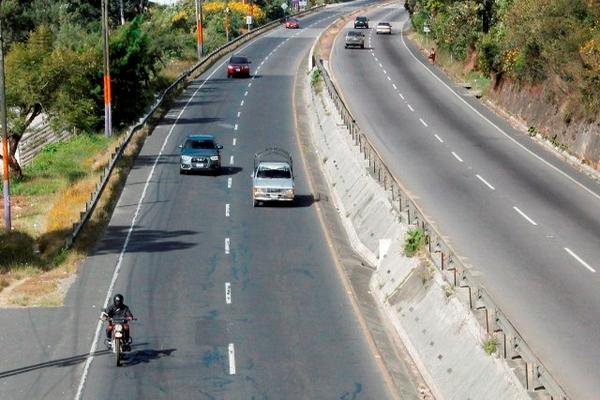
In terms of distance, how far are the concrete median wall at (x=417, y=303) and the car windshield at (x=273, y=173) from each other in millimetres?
2458

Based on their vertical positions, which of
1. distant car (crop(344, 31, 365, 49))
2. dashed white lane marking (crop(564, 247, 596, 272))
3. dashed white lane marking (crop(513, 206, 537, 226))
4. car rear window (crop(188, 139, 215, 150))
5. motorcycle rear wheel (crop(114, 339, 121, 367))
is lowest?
motorcycle rear wheel (crop(114, 339, 121, 367))

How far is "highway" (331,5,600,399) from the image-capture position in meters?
26.0

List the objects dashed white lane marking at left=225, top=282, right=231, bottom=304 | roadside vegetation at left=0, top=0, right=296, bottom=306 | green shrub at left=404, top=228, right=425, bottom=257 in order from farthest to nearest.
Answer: roadside vegetation at left=0, top=0, right=296, bottom=306
dashed white lane marking at left=225, top=282, right=231, bottom=304
green shrub at left=404, top=228, right=425, bottom=257

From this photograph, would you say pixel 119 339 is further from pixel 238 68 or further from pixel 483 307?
pixel 238 68

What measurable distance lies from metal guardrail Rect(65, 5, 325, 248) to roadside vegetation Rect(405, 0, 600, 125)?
20.9 meters

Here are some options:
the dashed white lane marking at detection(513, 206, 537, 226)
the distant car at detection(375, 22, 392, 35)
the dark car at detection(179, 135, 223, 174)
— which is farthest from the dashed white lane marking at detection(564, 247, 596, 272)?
the distant car at detection(375, 22, 392, 35)

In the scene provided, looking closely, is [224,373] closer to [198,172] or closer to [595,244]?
[595,244]

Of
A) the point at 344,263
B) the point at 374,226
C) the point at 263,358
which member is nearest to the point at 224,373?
the point at 263,358

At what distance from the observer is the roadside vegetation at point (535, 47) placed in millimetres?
50781

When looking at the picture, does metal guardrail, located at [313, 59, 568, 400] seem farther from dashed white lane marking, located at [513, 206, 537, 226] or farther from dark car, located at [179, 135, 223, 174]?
dark car, located at [179, 135, 223, 174]

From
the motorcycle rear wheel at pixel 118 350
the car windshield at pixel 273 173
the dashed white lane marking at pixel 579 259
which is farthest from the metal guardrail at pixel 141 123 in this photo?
the dashed white lane marking at pixel 579 259

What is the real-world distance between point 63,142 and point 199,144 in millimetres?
19521

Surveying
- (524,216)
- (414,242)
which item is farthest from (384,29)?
(414,242)

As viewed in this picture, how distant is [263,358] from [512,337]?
7.37 metres
